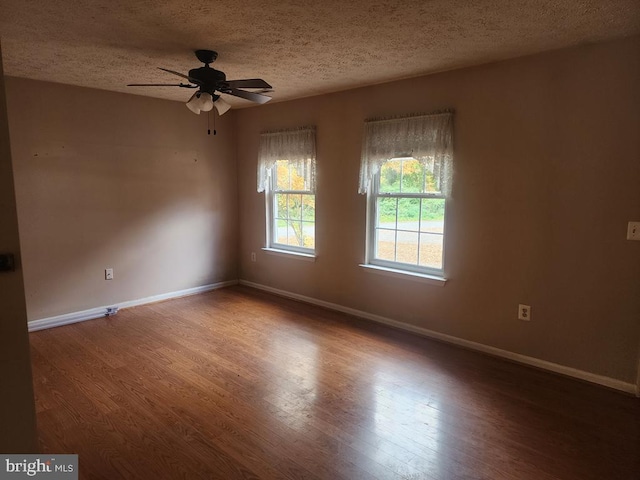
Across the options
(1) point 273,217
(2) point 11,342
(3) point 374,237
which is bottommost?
(2) point 11,342

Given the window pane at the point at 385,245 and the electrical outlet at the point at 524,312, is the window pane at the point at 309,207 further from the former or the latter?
the electrical outlet at the point at 524,312

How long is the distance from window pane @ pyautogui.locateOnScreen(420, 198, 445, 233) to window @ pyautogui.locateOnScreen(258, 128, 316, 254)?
136cm

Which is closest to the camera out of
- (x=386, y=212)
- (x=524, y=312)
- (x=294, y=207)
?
(x=524, y=312)

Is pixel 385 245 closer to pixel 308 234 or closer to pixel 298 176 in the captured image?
pixel 308 234

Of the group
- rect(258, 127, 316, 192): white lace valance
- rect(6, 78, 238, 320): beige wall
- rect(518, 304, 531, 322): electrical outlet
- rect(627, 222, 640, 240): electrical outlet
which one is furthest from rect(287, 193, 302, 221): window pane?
rect(627, 222, 640, 240): electrical outlet

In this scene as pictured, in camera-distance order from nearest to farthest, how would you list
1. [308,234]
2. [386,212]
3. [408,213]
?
[408,213] < [386,212] < [308,234]

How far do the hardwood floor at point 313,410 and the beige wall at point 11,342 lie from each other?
436 mm

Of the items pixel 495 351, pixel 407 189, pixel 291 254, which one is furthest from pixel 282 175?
pixel 495 351

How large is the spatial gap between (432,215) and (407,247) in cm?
41

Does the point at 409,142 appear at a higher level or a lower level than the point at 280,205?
higher

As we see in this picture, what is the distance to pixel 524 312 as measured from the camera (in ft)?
10.4

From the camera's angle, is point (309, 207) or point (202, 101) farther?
point (309, 207)

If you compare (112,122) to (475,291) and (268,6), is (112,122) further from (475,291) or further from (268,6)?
(475,291)

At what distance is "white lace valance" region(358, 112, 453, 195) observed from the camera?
3.44 meters
